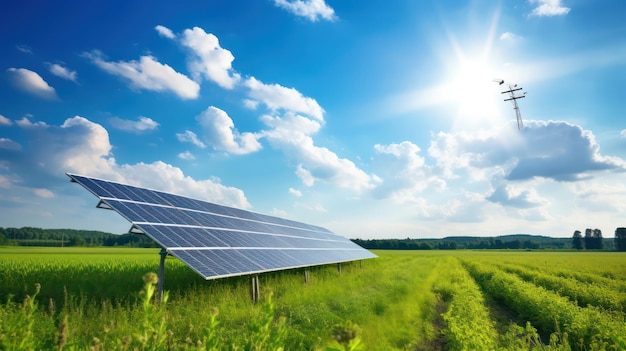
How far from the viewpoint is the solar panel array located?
1070cm

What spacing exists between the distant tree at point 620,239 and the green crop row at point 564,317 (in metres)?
141

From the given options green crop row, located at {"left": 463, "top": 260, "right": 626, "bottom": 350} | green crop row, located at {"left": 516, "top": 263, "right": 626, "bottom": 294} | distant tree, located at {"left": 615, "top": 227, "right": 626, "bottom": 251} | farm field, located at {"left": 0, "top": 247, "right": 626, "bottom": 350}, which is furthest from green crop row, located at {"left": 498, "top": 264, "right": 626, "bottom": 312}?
distant tree, located at {"left": 615, "top": 227, "right": 626, "bottom": 251}

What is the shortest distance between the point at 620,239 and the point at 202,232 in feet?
530

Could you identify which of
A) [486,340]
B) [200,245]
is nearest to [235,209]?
[200,245]

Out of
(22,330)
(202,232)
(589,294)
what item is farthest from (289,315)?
(589,294)

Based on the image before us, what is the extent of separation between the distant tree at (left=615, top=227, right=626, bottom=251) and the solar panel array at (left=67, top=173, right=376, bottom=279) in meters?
153

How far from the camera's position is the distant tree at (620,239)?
414 ft

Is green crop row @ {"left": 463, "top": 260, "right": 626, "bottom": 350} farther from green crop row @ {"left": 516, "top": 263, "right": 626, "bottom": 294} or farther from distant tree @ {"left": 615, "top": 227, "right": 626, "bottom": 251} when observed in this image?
distant tree @ {"left": 615, "top": 227, "right": 626, "bottom": 251}

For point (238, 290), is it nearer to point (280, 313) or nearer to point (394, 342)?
point (280, 313)

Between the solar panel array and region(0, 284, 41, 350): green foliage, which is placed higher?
the solar panel array

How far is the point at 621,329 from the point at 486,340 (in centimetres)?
435

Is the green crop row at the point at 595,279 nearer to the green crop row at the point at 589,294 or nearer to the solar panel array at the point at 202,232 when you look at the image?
the green crop row at the point at 589,294

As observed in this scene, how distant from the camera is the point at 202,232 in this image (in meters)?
13.7

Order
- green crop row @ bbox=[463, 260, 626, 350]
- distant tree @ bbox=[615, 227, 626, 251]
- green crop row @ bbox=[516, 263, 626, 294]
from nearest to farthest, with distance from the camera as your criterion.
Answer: green crop row @ bbox=[463, 260, 626, 350]
green crop row @ bbox=[516, 263, 626, 294]
distant tree @ bbox=[615, 227, 626, 251]
